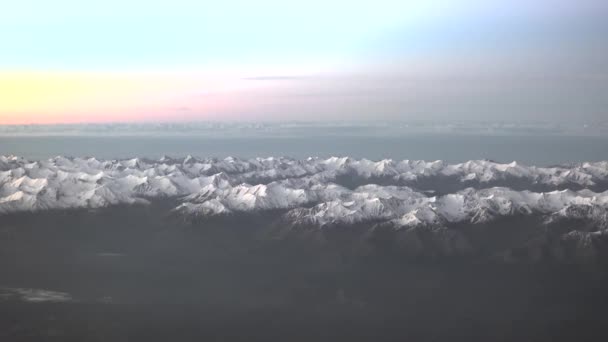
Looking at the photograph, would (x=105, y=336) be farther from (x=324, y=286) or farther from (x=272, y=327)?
(x=324, y=286)

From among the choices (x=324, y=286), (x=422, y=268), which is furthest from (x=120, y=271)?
(x=422, y=268)

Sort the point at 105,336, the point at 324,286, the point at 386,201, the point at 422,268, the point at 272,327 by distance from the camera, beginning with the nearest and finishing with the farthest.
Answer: the point at 105,336 → the point at 272,327 → the point at 324,286 → the point at 422,268 → the point at 386,201

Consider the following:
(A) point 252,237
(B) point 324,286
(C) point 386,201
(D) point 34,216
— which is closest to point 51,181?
(D) point 34,216

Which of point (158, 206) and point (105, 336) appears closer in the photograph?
point (105, 336)

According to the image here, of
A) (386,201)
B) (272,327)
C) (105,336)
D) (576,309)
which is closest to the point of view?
(105,336)

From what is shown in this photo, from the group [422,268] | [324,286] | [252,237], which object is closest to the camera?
[324,286]

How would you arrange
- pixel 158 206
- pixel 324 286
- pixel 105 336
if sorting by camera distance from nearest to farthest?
pixel 105 336, pixel 324 286, pixel 158 206

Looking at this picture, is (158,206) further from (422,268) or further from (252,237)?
(422,268)

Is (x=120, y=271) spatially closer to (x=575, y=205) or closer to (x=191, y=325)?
(x=191, y=325)

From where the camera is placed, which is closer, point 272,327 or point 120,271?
point 272,327
